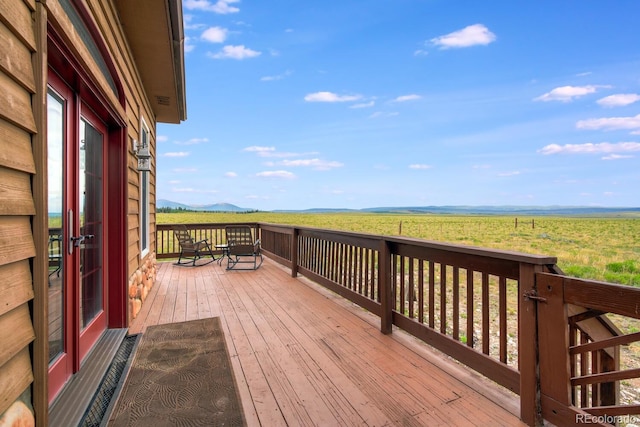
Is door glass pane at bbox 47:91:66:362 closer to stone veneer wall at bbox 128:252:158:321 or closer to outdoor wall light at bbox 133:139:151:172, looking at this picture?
stone veneer wall at bbox 128:252:158:321

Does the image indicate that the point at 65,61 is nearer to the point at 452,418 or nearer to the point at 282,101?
the point at 452,418

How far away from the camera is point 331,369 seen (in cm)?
224

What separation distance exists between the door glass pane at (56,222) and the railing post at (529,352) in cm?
255

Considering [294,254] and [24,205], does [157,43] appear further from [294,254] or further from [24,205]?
[294,254]

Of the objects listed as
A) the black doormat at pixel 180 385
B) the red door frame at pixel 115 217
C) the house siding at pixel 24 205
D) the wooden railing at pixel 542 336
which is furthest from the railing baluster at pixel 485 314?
the red door frame at pixel 115 217

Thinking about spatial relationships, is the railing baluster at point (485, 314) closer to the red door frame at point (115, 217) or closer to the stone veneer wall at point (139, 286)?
the red door frame at point (115, 217)

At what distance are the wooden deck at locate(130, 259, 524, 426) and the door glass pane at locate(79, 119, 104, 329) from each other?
739mm

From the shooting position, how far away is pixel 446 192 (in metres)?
63.9

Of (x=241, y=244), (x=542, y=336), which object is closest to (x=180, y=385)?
(x=542, y=336)

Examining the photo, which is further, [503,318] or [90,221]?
[90,221]

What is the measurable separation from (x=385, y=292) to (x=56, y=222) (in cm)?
251

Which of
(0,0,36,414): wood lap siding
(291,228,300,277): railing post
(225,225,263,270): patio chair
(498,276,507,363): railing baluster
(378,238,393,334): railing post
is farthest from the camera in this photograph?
(225,225,263,270): patio chair

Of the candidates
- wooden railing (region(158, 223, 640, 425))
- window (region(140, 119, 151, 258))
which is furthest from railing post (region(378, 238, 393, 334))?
window (region(140, 119, 151, 258))

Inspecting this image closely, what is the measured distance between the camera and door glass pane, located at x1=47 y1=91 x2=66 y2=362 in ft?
5.51
